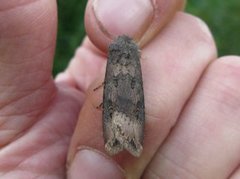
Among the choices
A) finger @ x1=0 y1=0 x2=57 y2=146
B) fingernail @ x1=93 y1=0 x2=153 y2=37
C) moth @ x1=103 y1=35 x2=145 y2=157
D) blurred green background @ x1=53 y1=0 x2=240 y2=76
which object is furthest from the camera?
blurred green background @ x1=53 y1=0 x2=240 y2=76

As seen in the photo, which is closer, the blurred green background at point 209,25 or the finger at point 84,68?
the finger at point 84,68

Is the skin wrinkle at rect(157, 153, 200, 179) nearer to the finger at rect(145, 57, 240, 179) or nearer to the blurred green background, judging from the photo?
the finger at rect(145, 57, 240, 179)

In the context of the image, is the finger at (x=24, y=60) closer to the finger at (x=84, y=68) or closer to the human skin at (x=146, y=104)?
the human skin at (x=146, y=104)

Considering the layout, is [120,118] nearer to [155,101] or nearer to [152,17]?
[155,101]

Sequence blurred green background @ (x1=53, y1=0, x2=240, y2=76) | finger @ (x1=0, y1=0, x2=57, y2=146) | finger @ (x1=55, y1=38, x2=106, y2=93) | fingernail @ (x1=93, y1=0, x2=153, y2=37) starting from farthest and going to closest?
1. blurred green background @ (x1=53, y1=0, x2=240, y2=76)
2. finger @ (x1=55, y1=38, x2=106, y2=93)
3. fingernail @ (x1=93, y1=0, x2=153, y2=37)
4. finger @ (x1=0, y1=0, x2=57, y2=146)

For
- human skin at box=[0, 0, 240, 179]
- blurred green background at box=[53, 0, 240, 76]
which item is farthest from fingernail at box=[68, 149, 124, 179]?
blurred green background at box=[53, 0, 240, 76]

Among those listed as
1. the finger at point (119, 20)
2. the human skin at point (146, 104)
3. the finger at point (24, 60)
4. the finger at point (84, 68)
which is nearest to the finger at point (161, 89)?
the human skin at point (146, 104)
